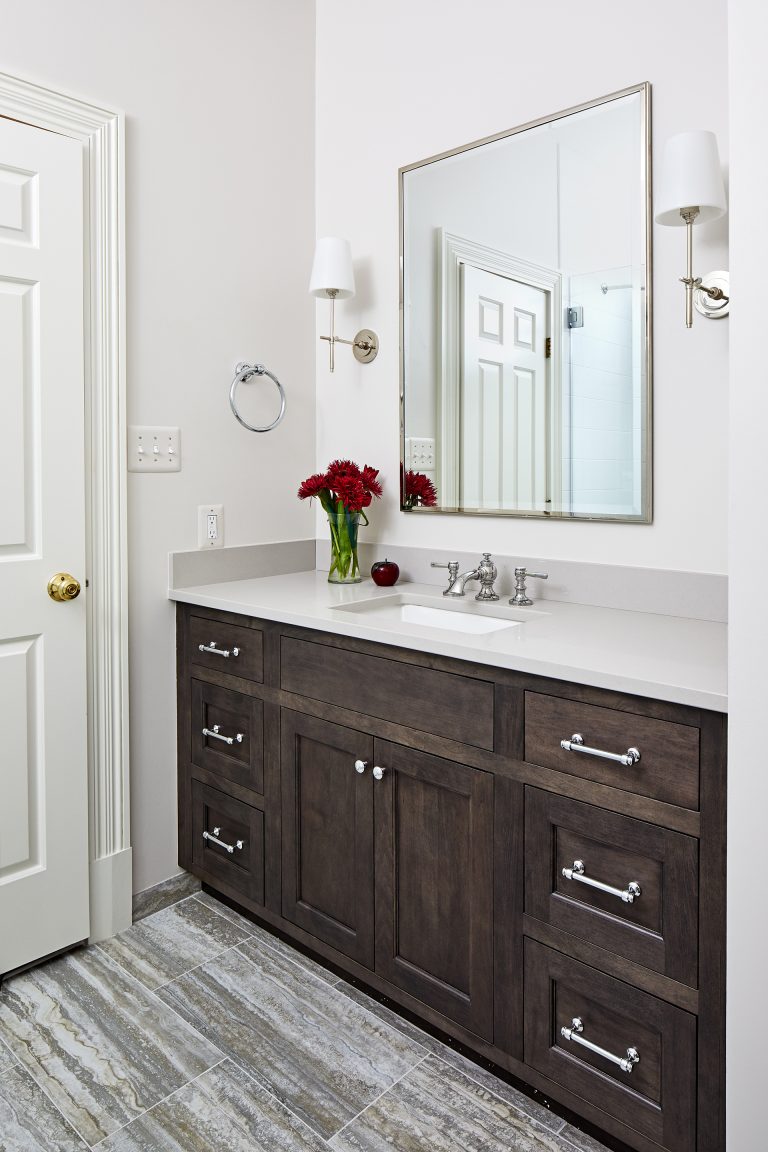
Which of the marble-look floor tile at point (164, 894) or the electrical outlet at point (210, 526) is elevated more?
the electrical outlet at point (210, 526)

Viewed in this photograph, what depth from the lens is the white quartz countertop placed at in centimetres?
125

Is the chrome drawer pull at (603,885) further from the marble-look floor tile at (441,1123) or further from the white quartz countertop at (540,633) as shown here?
the marble-look floor tile at (441,1123)

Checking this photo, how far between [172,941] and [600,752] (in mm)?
1305

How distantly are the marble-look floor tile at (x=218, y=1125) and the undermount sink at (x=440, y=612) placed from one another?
960mm

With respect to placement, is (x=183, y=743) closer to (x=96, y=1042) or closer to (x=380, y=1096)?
(x=96, y=1042)

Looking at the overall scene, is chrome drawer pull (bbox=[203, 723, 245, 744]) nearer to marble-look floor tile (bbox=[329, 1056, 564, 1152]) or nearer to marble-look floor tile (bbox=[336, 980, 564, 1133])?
marble-look floor tile (bbox=[336, 980, 564, 1133])

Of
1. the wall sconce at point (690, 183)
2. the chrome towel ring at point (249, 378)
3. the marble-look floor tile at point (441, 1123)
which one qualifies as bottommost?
the marble-look floor tile at point (441, 1123)

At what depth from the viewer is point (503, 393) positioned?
2057mm

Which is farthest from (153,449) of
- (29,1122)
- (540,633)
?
(29,1122)

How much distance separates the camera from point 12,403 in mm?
1784

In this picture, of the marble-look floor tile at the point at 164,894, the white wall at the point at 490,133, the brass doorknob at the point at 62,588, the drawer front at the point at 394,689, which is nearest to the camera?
the drawer front at the point at 394,689

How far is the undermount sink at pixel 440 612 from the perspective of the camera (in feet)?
6.14

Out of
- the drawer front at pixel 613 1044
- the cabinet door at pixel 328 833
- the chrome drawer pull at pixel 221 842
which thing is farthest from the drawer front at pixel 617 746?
the chrome drawer pull at pixel 221 842

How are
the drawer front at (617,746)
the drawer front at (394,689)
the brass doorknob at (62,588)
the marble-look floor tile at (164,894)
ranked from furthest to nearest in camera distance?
the marble-look floor tile at (164,894), the brass doorknob at (62,588), the drawer front at (394,689), the drawer front at (617,746)
